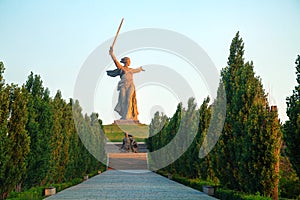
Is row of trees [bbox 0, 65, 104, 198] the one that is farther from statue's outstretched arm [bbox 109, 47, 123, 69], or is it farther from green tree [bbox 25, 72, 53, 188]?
statue's outstretched arm [bbox 109, 47, 123, 69]

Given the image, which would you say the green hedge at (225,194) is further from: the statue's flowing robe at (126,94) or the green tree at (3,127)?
the statue's flowing robe at (126,94)

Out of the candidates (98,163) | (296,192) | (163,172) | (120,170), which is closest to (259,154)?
(296,192)

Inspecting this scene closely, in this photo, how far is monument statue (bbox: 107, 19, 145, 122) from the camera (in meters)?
43.1

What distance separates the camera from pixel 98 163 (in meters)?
29.0

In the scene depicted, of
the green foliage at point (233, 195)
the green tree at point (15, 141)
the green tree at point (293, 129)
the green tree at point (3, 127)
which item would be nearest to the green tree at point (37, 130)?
the green tree at point (15, 141)

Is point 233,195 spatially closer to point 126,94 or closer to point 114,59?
point 114,59

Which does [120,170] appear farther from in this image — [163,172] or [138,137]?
[138,137]

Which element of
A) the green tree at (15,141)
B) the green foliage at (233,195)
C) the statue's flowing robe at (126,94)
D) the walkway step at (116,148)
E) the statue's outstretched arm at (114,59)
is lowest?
the green foliage at (233,195)

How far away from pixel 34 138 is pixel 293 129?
7.68 metres

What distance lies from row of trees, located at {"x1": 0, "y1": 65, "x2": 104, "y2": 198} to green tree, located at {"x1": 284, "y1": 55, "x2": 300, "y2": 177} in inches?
264

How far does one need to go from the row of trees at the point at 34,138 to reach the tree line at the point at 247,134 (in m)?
5.80

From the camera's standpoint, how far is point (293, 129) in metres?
9.10

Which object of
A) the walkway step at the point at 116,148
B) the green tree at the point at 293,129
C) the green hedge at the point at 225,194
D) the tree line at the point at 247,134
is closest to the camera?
the green tree at the point at 293,129

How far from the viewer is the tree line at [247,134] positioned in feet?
34.7
